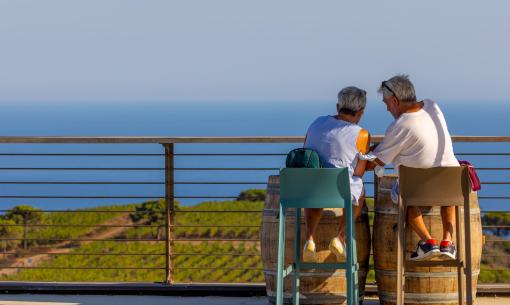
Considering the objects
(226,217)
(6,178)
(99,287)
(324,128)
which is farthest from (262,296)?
(6,178)

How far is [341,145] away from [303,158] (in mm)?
241

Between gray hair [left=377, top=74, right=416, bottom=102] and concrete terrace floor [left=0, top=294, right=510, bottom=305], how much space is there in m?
1.52

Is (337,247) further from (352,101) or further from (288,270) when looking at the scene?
(352,101)

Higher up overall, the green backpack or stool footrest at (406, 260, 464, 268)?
the green backpack

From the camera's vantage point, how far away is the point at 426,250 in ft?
20.3

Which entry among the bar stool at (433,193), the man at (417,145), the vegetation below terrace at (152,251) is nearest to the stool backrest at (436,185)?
the bar stool at (433,193)

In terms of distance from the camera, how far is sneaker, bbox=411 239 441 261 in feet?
20.3

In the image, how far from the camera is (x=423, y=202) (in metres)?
5.97

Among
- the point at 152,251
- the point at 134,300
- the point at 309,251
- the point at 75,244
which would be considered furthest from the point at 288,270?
the point at 75,244

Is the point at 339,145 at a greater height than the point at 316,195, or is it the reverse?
the point at 339,145

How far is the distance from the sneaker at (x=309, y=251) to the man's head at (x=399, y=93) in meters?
0.84

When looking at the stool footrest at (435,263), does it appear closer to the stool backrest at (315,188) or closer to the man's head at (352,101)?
the stool backrest at (315,188)

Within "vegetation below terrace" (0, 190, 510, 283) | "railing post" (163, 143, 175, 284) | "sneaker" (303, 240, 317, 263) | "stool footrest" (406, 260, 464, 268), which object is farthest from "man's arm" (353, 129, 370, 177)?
"vegetation below terrace" (0, 190, 510, 283)

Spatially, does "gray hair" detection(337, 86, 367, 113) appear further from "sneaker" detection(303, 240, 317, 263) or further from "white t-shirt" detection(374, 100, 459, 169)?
"sneaker" detection(303, 240, 317, 263)
